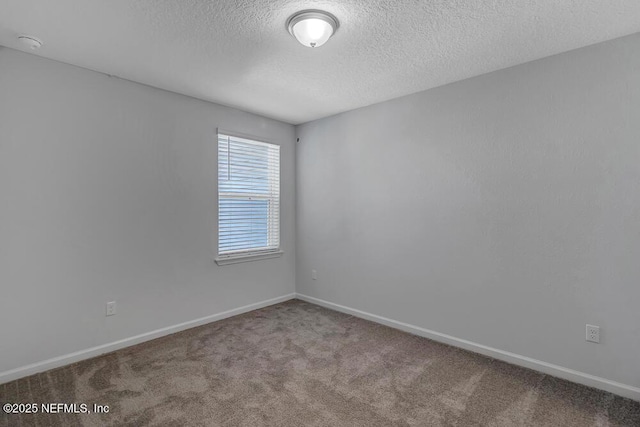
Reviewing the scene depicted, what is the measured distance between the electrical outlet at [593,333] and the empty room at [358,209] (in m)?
0.04

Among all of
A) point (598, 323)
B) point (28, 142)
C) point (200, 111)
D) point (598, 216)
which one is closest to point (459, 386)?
point (598, 323)

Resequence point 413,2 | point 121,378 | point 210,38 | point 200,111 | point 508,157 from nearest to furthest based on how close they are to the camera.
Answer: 1. point 413,2
2. point 210,38
3. point 121,378
4. point 508,157
5. point 200,111

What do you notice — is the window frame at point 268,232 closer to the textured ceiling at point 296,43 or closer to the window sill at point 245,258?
the window sill at point 245,258

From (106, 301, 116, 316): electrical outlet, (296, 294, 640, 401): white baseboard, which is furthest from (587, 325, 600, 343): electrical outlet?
(106, 301, 116, 316): electrical outlet

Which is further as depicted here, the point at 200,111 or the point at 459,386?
the point at 200,111

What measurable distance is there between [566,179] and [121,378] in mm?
3697

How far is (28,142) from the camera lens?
238cm

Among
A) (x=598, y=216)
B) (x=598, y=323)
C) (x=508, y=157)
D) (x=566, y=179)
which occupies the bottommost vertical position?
(x=598, y=323)

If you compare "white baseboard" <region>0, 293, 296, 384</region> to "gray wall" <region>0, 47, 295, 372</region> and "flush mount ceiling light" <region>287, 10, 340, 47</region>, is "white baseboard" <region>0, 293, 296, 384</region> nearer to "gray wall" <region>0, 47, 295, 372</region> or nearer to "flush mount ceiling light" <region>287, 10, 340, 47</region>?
"gray wall" <region>0, 47, 295, 372</region>

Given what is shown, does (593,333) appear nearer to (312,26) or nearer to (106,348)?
(312,26)

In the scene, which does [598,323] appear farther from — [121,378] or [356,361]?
[121,378]

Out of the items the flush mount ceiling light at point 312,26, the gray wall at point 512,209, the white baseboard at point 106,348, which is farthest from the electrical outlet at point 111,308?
the flush mount ceiling light at point 312,26

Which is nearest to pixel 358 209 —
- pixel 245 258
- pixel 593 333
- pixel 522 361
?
pixel 245 258

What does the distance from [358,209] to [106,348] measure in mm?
2840
